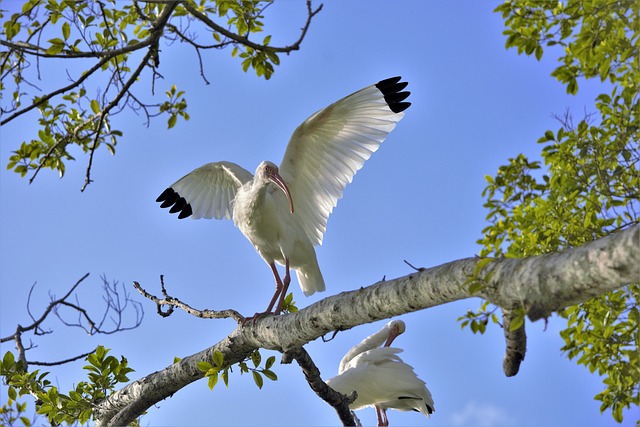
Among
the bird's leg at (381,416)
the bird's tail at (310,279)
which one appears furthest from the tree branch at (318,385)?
the bird's leg at (381,416)

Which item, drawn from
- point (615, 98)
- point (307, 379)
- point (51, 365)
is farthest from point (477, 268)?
point (615, 98)

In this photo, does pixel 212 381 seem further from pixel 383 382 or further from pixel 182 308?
pixel 383 382

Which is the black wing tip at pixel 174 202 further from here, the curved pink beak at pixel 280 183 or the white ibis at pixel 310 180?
the curved pink beak at pixel 280 183

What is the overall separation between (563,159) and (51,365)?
13.6 feet

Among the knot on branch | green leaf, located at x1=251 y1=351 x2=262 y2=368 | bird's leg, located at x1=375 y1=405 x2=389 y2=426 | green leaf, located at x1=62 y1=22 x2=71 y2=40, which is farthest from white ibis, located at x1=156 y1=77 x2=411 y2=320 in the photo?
the knot on branch

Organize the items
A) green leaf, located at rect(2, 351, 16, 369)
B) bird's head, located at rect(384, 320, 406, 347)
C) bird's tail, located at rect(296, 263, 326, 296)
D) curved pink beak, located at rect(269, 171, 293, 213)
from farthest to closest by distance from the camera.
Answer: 1. bird's head, located at rect(384, 320, 406, 347)
2. bird's tail, located at rect(296, 263, 326, 296)
3. curved pink beak, located at rect(269, 171, 293, 213)
4. green leaf, located at rect(2, 351, 16, 369)

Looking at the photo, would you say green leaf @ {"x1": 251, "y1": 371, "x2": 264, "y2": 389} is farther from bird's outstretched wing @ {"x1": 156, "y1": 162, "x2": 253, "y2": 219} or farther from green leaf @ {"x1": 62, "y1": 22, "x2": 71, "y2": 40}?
green leaf @ {"x1": 62, "y1": 22, "x2": 71, "y2": 40}

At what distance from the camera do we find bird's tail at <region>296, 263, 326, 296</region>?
5.27 metres

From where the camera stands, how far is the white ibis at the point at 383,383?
18.7 ft

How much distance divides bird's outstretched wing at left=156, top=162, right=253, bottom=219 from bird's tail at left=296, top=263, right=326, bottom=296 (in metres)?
0.90

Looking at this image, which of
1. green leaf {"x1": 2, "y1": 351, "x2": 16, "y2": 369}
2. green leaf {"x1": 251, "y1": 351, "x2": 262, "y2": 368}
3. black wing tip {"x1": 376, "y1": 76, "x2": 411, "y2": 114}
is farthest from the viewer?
black wing tip {"x1": 376, "y1": 76, "x2": 411, "y2": 114}

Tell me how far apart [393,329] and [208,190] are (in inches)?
93.0

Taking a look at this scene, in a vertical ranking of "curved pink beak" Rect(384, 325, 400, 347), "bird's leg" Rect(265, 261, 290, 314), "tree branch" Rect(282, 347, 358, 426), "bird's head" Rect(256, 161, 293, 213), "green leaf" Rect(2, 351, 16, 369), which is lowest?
"tree branch" Rect(282, 347, 358, 426)

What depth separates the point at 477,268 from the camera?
255 cm
